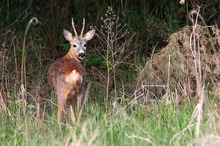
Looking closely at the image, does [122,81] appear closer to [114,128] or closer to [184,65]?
[184,65]

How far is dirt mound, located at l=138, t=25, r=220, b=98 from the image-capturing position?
778 cm

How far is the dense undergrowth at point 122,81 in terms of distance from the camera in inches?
238

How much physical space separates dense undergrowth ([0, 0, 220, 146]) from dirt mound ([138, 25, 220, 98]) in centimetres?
1

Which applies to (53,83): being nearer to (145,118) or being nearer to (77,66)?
(77,66)

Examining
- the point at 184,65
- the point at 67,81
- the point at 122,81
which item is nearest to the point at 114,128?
the point at 184,65

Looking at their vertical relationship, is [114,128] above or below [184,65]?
below

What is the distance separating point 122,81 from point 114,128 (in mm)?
3302

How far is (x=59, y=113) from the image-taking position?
7848mm

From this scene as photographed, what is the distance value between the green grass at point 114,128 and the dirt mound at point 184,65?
0.62 m

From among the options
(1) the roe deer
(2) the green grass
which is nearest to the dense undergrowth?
(2) the green grass

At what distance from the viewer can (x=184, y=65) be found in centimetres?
818

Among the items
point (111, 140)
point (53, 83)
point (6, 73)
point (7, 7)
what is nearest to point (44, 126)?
point (111, 140)

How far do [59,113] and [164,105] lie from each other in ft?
3.95

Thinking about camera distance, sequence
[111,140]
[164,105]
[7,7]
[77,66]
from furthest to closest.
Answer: [7,7], [77,66], [164,105], [111,140]
